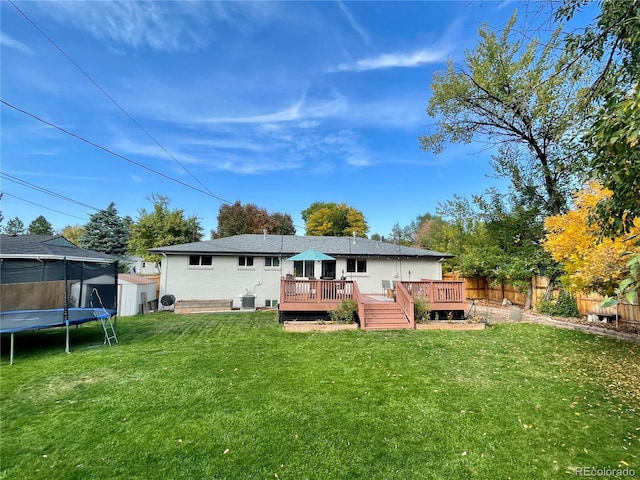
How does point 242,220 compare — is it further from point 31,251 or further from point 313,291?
point 31,251

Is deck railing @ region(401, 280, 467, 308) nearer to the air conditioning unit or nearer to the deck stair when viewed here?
the deck stair

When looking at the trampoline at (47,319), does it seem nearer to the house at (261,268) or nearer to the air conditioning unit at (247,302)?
the house at (261,268)

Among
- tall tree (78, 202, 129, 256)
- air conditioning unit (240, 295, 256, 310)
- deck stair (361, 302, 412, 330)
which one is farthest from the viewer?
tall tree (78, 202, 129, 256)

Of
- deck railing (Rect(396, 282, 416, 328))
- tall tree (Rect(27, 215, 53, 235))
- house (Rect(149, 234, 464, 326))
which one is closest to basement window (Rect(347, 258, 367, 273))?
house (Rect(149, 234, 464, 326))

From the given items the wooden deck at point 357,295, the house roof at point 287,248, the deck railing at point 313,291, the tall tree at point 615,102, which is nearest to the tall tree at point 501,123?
the house roof at point 287,248

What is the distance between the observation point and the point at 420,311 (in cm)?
1036

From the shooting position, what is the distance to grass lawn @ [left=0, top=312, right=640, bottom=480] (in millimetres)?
3344

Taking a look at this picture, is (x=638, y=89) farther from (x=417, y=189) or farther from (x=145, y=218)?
(x=145, y=218)

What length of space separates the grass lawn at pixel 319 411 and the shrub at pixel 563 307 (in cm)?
450

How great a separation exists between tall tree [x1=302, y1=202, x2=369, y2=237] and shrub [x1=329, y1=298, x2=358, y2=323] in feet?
99.1

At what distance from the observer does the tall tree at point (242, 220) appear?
35.3 m

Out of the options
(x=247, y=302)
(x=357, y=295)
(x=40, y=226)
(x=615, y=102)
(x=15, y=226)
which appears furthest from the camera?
(x=15, y=226)

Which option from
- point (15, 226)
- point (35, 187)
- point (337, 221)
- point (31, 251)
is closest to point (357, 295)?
point (31, 251)

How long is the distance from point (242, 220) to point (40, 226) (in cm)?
3980
